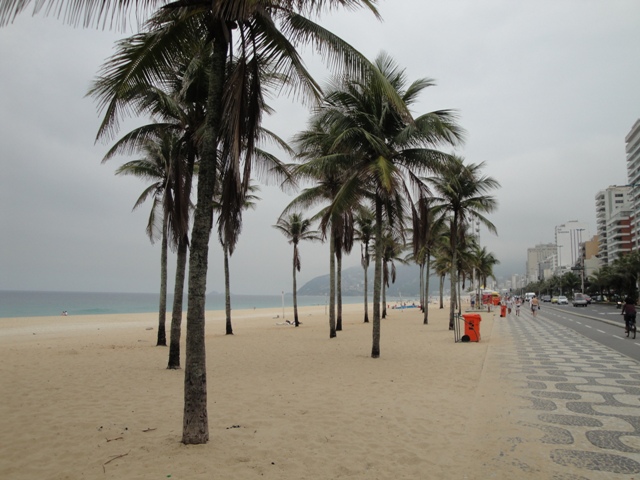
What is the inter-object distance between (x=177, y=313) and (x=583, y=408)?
9.03 meters

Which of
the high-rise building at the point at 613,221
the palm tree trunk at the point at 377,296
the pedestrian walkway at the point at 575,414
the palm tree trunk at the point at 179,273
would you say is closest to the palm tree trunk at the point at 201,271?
the pedestrian walkway at the point at 575,414

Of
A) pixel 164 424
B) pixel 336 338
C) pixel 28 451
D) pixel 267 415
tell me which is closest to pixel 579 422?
pixel 267 415

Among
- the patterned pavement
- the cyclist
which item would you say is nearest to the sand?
the patterned pavement

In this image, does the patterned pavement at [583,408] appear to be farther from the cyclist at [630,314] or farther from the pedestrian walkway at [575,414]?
the cyclist at [630,314]

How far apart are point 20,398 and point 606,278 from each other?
262 ft

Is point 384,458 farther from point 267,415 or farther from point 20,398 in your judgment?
point 20,398

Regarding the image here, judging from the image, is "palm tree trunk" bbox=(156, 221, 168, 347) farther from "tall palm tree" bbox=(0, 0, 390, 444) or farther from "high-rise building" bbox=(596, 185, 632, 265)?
"high-rise building" bbox=(596, 185, 632, 265)

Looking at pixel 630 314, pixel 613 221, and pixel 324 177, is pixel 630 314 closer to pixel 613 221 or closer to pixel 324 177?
pixel 324 177

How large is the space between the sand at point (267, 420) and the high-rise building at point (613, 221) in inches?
4763

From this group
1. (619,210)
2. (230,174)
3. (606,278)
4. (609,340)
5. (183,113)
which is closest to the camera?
(230,174)

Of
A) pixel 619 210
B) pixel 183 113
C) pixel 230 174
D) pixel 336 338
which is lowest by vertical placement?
pixel 336 338

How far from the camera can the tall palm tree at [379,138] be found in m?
11.8

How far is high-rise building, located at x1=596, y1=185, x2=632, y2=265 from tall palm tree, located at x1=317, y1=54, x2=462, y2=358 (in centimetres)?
11734

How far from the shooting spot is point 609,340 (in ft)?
55.5
